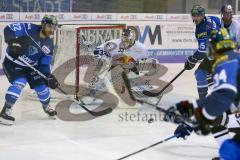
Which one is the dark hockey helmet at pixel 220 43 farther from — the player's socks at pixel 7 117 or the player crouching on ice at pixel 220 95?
the player's socks at pixel 7 117

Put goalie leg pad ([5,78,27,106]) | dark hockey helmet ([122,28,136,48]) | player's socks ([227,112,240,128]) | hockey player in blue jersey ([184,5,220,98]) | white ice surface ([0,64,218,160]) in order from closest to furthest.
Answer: player's socks ([227,112,240,128]) < white ice surface ([0,64,218,160]) < goalie leg pad ([5,78,27,106]) < hockey player in blue jersey ([184,5,220,98]) < dark hockey helmet ([122,28,136,48])

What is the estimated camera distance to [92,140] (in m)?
4.33

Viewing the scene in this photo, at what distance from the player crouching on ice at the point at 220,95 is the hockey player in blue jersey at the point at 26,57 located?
7.63 feet

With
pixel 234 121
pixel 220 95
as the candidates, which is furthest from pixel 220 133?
pixel 220 95

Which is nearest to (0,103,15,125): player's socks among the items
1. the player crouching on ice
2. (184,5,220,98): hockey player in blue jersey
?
(184,5,220,98): hockey player in blue jersey

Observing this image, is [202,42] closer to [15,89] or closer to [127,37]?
[127,37]

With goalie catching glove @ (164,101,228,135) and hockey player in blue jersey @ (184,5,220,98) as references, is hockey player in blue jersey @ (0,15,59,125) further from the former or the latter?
goalie catching glove @ (164,101,228,135)

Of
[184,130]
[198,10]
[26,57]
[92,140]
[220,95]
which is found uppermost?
[198,10]

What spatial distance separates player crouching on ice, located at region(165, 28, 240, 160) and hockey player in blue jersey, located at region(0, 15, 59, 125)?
2326 mm

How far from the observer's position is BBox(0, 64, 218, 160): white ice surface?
388 centimetres

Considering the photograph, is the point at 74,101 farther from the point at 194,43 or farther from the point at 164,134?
the point at 194,43

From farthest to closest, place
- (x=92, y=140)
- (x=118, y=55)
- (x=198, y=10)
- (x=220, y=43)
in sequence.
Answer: (x=118, y=55)
(x=198, y=10)
(x=92, y=140)
(x=220, y=43)

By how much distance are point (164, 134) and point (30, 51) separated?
4.70ft

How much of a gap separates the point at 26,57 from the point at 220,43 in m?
2.69
